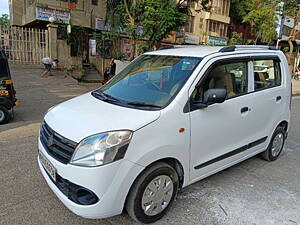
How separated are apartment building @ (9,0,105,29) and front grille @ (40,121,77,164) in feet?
50.3

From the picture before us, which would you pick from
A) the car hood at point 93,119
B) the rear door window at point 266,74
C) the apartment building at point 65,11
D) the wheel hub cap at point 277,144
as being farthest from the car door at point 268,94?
the apartment building at point 65,11

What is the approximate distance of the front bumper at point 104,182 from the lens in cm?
215

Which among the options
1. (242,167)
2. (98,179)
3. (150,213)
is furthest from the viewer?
(242,167)

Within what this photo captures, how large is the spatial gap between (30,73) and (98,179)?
1208 centimetres

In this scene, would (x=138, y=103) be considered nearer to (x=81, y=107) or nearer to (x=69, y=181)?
(x=81, y=107)

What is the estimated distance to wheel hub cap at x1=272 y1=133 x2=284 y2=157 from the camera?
4.24 meters

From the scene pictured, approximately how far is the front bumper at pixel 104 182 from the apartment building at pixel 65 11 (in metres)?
15.9

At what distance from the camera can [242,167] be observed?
406 cm

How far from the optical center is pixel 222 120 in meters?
3.01

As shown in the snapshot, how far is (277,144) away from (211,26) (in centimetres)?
2453

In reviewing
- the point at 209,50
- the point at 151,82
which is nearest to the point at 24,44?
the point at 151,82

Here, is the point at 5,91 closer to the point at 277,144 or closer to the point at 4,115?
the point at 4,115

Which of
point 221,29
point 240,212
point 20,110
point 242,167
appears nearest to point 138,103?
point 240,212

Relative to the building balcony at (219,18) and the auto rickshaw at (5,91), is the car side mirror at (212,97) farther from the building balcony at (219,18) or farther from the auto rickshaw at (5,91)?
the building balcony at (219,18)
